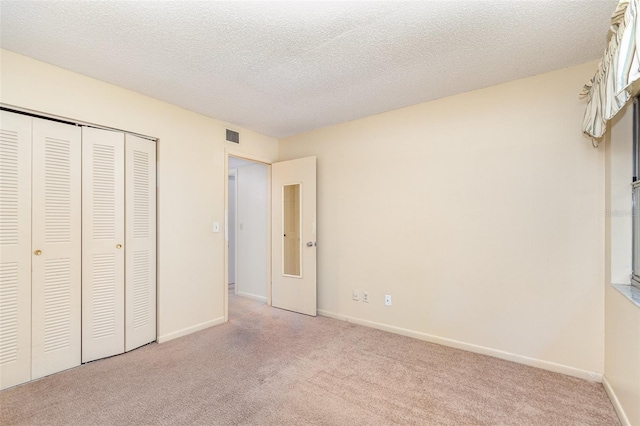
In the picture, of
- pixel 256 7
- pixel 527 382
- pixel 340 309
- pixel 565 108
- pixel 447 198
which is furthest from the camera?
pixel 340 309

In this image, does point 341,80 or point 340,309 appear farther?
point 340,309

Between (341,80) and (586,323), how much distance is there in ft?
9.27

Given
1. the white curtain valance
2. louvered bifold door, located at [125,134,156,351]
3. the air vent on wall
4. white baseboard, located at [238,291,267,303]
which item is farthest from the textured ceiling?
white baseboard, located at [238,291,267,303]

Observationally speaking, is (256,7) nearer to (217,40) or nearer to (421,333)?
(217,40)

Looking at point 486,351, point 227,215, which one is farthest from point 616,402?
point 227,215

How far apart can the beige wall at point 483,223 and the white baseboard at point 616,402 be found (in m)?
0.12

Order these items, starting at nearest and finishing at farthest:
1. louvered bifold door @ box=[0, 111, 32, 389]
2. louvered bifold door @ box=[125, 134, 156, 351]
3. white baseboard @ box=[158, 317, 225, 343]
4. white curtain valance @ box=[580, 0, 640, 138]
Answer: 1. white curtain valance @ box=[580, 0, 640, 138]
2. louvered bifold door @ box=[0, 111, 32, 389]
3. louvered bifold door @ box=[125, 134, 156, 351]
4. white baseboard @ box=[158, 317, 225, 343]

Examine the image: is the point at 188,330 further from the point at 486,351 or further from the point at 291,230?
the point at 486,351

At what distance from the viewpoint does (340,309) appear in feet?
12.1

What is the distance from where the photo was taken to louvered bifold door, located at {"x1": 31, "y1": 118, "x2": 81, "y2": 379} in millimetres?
2271

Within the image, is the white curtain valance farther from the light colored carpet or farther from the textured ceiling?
the light colored carpet

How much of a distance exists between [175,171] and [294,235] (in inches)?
68.2

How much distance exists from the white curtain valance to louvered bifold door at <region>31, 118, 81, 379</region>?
3.69m

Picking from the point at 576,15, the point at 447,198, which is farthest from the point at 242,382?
the point at 576,15
